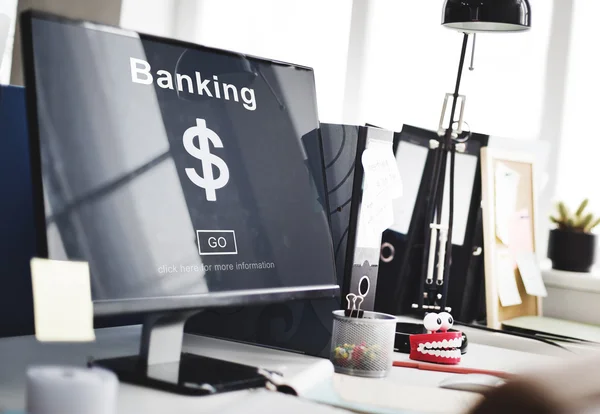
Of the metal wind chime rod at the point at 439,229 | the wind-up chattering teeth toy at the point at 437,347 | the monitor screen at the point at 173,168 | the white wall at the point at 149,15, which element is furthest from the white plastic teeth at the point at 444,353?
the white wall at the point at 149,15

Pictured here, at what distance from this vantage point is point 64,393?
68cm

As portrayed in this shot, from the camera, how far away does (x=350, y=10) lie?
10.8 ft

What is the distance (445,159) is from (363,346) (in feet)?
2.76

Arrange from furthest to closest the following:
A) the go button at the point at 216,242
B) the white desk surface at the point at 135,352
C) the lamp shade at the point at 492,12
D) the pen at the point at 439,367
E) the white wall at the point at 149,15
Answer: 1. the white wall at the point at 149,15
2. the lamp shade at the point at 492,12
3. the pen at the point at 439,367
4. the go button at the point at 216,242
5. the white desk surface at the point at 135,352

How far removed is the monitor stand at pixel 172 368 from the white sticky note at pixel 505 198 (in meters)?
1.23

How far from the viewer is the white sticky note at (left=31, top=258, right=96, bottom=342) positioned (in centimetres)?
75

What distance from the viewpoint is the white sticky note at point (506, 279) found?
2088 millimetres

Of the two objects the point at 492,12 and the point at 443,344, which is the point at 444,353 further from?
the point at 492,12

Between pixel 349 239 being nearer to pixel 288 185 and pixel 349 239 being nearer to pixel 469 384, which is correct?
pixel 288 185

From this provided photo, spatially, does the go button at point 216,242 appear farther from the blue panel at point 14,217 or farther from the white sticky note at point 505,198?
the white sticky note at point 505,198

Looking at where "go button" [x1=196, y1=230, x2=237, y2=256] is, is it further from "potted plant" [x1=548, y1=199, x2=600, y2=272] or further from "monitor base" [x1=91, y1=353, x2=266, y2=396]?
"potted plant" [x1=548, y1=199, x2=600, y2=272]

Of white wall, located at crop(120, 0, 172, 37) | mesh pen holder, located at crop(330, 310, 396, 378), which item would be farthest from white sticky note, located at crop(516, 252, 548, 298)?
white wall, located at crop(120, 0, 172, 37)

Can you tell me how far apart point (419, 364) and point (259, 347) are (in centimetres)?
29

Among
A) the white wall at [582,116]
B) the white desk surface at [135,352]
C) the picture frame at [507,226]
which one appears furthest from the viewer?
the white wall at [582,116]
